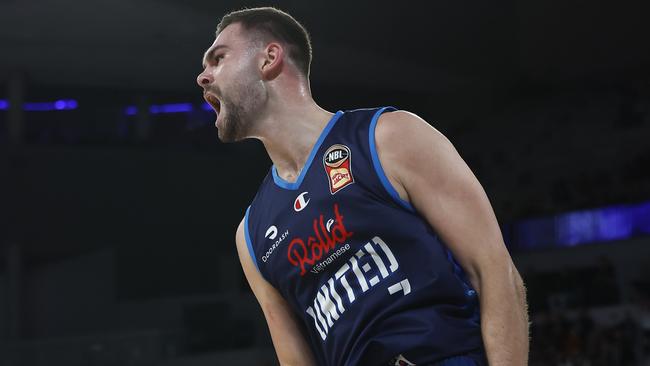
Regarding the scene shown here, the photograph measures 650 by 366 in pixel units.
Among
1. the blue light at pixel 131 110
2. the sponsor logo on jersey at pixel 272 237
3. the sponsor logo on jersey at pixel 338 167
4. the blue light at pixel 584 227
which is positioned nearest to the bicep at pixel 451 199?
the sponsor logo on jersey at pixel 338 167

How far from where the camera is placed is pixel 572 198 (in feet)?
59.9

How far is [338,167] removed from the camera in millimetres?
2191

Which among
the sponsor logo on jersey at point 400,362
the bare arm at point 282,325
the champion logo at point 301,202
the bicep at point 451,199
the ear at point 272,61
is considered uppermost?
the ear at point 272,61

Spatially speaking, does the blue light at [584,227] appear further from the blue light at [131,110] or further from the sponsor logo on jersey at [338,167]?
the sponsor logo on jersey at [338,167]

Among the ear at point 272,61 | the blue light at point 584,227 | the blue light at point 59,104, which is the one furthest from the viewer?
the blue light at point 59,104

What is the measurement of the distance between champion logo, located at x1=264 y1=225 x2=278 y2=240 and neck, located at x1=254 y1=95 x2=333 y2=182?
142 mm

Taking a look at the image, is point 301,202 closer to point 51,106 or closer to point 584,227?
point 584,227

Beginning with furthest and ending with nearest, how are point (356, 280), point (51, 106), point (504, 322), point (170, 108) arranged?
1. point (170, 108)
2. point (51, 106)
3. point (356, 280)
4. point (504, 322)

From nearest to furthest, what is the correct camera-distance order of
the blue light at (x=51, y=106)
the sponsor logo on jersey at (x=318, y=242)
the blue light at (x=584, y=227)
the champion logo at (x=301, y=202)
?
the sponsor logo on jersey at (x=318, y=242) → the champion logo at (x=301, y=202) → the blue light at (x=584, y=227) → the blue light at (x=51, y=106)

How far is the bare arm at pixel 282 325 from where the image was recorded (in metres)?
2.42

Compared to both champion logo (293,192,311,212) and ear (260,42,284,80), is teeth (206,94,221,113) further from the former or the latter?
champion logo (293,192,311,212)

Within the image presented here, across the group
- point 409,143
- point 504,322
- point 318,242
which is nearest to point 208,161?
point 318,242

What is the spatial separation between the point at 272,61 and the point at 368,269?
2.20 feet

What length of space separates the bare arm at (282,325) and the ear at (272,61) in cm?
48
